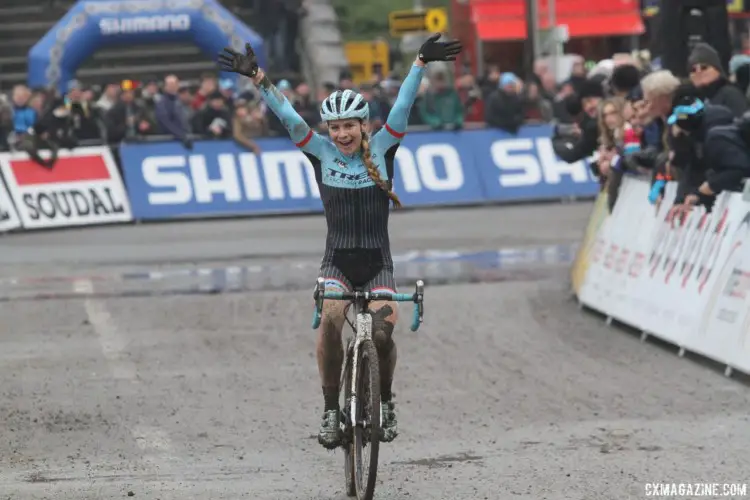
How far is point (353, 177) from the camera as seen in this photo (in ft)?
30.1

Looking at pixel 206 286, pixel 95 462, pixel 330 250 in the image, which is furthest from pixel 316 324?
pixel 206 286

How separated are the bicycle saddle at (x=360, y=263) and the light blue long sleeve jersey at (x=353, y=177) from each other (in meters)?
0.03

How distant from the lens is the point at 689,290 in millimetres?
13469

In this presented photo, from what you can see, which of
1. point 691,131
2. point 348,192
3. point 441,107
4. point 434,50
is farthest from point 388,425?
point 441,107

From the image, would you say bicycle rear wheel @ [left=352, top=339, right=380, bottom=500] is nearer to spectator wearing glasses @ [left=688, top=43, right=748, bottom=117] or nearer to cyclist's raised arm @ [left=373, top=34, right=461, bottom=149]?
cyclist's raised arm @ [left=373, top=34, right=461, bottom=149]

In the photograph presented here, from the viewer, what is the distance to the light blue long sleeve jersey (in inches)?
361

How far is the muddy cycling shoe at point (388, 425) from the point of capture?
8758 mm

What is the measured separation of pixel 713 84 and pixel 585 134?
2.99 meters

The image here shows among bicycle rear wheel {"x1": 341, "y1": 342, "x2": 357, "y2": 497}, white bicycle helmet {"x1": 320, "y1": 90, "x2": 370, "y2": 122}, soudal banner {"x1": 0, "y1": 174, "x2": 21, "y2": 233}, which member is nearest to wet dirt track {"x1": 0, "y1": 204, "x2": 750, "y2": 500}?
bicycle rear wheel {"x1": 341, "y1": 342, "x2": 357, "y2": 497}

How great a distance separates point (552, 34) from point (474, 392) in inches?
1049

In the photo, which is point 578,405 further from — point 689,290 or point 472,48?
point 472,48

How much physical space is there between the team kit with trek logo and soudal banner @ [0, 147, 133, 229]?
58.6ft

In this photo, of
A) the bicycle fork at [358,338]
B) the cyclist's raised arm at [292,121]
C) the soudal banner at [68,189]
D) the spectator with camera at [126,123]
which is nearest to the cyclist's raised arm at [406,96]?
the cyclist's raised arm at [292,121]

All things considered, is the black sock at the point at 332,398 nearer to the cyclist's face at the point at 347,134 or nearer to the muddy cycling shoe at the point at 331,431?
the muddy cycling shoe at the point at 331,431
